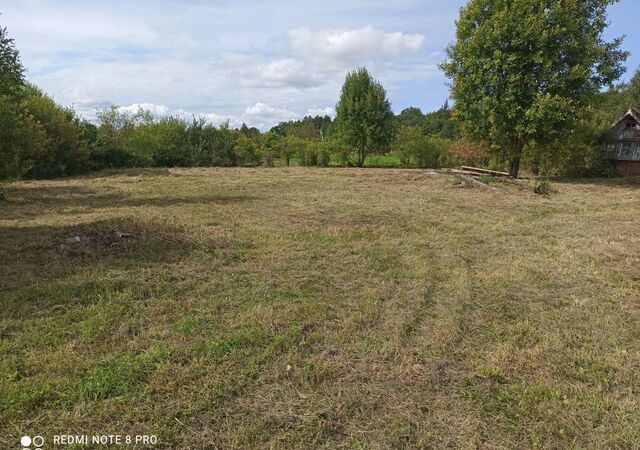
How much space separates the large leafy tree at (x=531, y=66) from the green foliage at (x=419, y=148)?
41.3ft

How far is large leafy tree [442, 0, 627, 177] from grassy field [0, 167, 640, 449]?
11398mm

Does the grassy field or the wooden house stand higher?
the wooden house

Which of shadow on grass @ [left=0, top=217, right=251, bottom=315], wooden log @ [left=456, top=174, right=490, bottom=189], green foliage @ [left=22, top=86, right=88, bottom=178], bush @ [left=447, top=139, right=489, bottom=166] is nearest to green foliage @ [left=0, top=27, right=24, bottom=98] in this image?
shadow on grass @ [left=0, top=217, right=251, bottom=315]

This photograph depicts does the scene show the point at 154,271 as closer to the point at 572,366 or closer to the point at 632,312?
the point at 572,366

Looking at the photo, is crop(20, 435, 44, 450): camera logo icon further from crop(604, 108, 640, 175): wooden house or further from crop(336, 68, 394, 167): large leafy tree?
crop(336, 68, 394, 167): large leafy tree

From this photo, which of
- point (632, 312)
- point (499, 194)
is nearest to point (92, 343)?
point (632, 312)

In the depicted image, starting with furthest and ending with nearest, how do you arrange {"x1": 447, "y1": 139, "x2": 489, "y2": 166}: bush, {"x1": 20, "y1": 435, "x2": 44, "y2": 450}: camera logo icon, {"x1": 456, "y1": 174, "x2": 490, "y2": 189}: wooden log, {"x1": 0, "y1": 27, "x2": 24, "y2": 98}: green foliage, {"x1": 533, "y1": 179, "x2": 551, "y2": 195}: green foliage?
{"x1": 447, "y1": 139, "x2": 489, "y2": 166}: bush → {"x1": 456, "y1": 174, "x2": 490, "y2": 189}: wooden log → {"x1": 533, "y1": 179, "x2": 551, "y2": 195}: green foliage → {"x1": 0, "y1": 27, "x2": 24, "y2": 98}: green foliage → {"x1": 20, "y1": 435, "x2": 44, "y2": 450}: camera logo icon

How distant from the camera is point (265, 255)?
6.78 m

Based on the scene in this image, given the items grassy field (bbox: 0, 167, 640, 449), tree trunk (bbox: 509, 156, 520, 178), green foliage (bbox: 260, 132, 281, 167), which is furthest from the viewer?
green foliage (bbox: 260, 132, 281, 167)

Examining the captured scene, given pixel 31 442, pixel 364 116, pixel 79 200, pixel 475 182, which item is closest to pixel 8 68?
pixel 79 200

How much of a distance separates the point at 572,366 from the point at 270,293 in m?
3.18

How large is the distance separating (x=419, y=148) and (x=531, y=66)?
14060mm

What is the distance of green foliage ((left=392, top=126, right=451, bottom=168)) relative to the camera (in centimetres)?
3284

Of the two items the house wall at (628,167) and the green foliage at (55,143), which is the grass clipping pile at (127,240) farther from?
the house wall at (628,167)
